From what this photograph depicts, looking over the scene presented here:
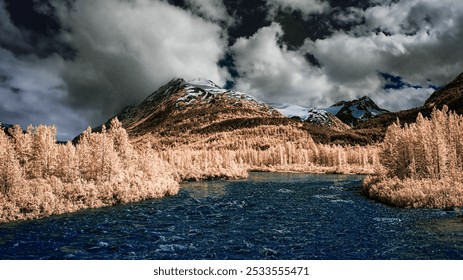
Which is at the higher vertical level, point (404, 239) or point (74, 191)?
point (74, 191)

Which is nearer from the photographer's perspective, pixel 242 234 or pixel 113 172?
pixel 242 234

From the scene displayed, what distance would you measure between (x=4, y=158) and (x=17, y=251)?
38.0ft

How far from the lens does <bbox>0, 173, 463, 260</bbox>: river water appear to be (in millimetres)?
14704

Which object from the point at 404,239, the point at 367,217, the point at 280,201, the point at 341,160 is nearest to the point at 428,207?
the point at 367,217

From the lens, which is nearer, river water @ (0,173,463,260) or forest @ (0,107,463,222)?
river water @ (0,173,463,260)

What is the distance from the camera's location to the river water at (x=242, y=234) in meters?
14.7

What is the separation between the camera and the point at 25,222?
20984mm

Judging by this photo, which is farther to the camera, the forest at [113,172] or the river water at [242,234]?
the forest at [113,172]

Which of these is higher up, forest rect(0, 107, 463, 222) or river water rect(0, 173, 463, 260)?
forest rect(0, 107, 463, 222)

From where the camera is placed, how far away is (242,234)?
1797cm
